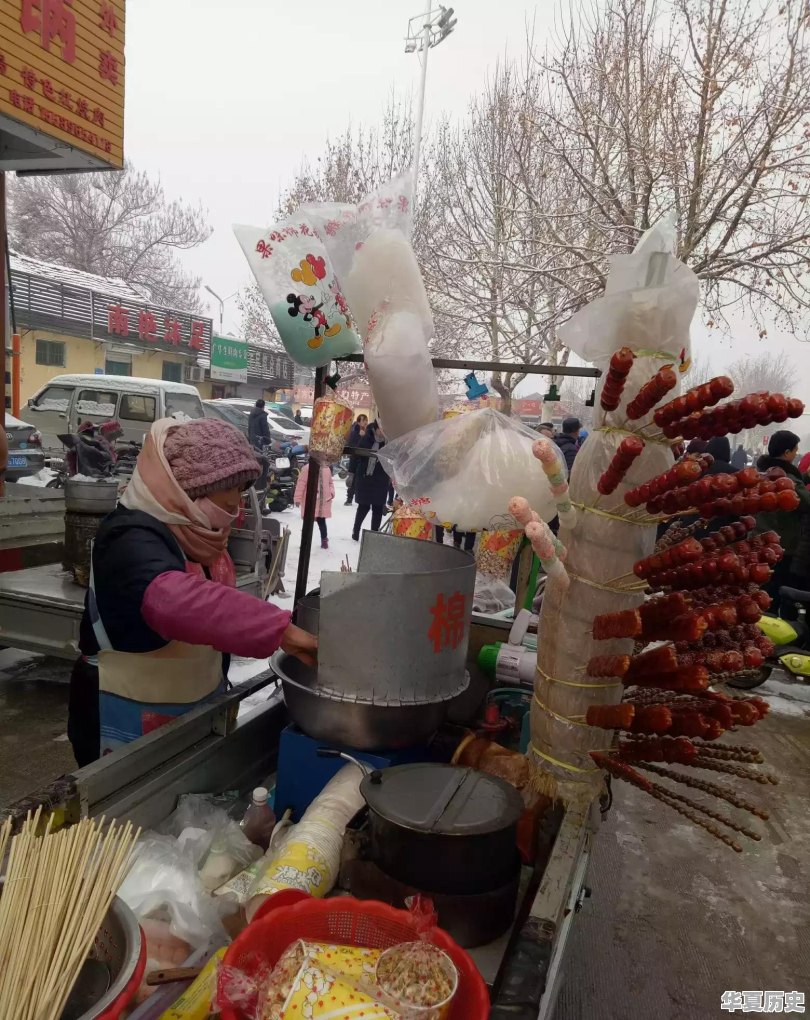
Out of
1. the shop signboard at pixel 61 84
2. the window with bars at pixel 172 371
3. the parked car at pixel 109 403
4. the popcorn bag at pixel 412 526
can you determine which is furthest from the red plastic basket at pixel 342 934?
the window with bars at pixel 172 371

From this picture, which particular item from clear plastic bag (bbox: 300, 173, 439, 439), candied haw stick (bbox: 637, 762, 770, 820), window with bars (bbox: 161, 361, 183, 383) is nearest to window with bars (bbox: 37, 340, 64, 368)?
window with bars (bbox: 161, 361, 183, 383)

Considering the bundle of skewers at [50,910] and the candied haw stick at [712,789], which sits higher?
the bundle of skewers at [50,910]

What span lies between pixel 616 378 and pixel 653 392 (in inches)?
3.4

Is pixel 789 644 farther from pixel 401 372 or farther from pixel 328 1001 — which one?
pixel 328 1001

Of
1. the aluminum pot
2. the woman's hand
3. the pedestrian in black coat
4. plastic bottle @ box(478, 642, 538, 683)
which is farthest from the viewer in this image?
the pedestrian in black coat

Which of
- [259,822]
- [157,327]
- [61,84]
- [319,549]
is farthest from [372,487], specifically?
[157,327]

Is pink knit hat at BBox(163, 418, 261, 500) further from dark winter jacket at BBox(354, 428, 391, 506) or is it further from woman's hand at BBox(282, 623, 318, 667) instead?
dark winter jacket at BBox(354, 428, 391, 506)

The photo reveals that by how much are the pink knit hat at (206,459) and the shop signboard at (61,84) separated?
4.08 meters

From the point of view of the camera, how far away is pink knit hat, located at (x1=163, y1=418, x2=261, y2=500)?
68.3 inches

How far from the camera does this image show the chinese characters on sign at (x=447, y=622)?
1.60m

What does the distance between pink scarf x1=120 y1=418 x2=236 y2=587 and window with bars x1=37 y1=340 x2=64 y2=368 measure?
22345 mm

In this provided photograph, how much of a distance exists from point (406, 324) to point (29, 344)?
72.4ft

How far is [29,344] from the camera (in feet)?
66.9

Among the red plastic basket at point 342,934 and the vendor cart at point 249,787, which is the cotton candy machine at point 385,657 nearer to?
the vendor cart at point 249,787
